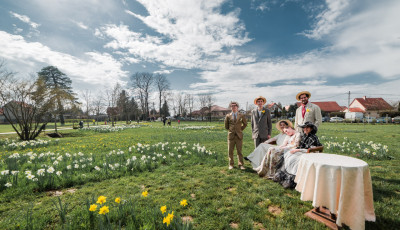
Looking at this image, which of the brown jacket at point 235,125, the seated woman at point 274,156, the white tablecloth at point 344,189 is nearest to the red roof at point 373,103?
the seated woman at point 274,156

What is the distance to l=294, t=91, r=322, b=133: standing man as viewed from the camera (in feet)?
13.9

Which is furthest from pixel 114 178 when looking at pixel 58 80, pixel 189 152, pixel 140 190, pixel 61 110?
pixel 58 80

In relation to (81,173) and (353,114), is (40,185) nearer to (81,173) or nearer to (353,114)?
(81,173)

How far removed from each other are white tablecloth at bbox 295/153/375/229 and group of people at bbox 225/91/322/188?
127 centimetres

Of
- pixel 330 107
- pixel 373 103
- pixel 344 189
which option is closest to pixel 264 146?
pixel 344 189

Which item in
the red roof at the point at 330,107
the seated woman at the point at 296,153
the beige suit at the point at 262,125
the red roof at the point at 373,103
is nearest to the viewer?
the seated woman at the point at 296,153

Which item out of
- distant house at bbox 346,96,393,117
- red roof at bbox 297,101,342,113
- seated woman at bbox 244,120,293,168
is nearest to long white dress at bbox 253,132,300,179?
seated woman at bbox 244,120,293,168

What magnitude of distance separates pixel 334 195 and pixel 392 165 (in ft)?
18.1

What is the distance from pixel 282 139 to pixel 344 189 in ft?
9.56

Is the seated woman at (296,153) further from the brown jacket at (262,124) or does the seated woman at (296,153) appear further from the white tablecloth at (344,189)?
the brown jacket at (262,124)

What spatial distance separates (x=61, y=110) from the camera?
55.6 ft

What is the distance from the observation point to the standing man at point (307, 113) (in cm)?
425

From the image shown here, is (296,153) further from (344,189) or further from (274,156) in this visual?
(344,189)

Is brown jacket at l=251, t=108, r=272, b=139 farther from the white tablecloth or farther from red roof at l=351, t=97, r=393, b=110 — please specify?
red roof at l=351, t=97, r=393, b=110
